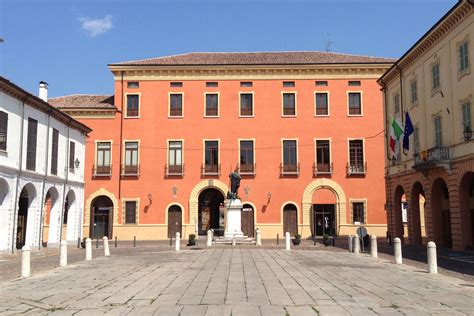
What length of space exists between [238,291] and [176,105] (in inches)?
1328

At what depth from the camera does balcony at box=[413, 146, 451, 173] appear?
85.2ft

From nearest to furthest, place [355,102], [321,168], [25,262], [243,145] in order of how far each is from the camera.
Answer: [25,262]
[321,168]
[243,145]
[355,102]

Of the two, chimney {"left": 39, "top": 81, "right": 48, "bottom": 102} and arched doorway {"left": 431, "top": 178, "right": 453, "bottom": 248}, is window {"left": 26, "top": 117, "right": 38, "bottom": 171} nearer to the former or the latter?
chimney {"left": 39, "top": 81, "right": 48, "bottom": 102}

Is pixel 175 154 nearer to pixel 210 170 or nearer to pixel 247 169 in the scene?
pixel 210 170

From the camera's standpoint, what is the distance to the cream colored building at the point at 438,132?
24.8 m

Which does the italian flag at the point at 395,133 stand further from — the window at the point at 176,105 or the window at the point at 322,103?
the window at the point at 176,105

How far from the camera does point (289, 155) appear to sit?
4294 cm

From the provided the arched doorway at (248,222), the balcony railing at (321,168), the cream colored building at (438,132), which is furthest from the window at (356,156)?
the arched doorway at (248,222)

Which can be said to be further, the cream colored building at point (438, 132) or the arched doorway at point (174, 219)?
the arched doorway at point (174, 219)

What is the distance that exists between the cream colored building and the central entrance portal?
744 centimetres

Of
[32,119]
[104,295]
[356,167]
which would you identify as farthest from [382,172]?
[104,295]

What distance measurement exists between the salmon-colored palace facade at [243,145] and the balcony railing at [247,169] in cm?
9

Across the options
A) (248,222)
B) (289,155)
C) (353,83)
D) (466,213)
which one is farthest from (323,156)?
(466,213)

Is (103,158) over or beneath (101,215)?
over
